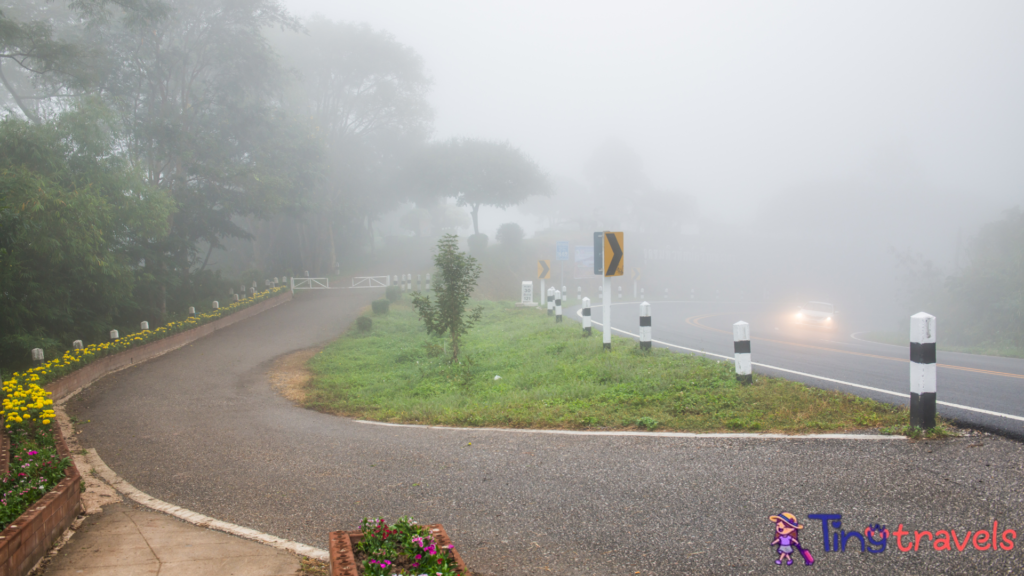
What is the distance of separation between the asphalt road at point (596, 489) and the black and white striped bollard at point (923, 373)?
33 centimetres

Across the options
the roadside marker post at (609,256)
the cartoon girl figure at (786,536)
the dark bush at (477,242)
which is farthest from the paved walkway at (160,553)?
the dark bush at (477,242)

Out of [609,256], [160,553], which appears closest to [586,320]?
[609,256]

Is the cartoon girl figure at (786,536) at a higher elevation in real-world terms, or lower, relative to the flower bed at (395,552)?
lower

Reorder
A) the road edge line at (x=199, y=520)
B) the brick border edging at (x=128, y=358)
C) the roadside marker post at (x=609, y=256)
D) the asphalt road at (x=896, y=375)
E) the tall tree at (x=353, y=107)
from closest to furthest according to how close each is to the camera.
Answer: the road edge line at (x=199, y=520)
the asphalt road at (x=896, y=375)
the roadside marker post at (x=609, y=256)
the brick border edging at (x=128, y=358)
the tall tree at (x=353, y=107)

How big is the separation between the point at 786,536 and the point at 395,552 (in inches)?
87.2

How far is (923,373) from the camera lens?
16.2ft

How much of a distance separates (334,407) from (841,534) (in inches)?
294

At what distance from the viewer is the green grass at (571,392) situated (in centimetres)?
590

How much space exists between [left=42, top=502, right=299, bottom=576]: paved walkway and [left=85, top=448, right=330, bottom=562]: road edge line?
63 millimetres

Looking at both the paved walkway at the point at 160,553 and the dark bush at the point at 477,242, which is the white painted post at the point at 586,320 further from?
the dark bush at the point at 477,242

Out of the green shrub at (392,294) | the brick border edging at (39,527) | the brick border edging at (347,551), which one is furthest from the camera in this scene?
the green shrub at (392,294)

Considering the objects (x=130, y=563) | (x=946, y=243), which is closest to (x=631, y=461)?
(x=130, y=563)

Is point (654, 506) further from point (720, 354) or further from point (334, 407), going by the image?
point (720, 354)

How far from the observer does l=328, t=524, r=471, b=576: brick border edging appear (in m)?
2.84
